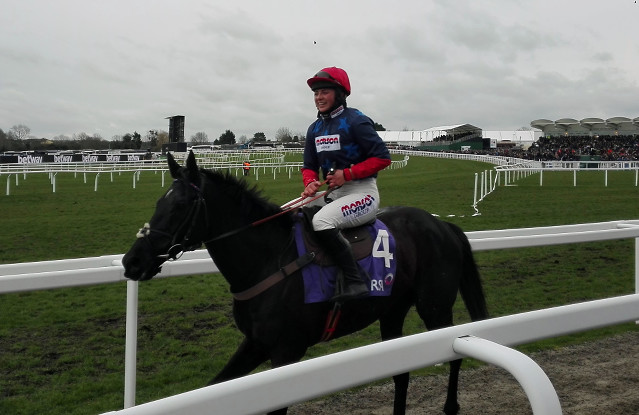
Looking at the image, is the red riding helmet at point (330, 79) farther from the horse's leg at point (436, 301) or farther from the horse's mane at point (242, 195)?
the horse's leg at point (436, 301)

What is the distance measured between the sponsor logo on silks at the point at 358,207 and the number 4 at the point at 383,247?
0.60 ft

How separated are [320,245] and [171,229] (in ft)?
2.77

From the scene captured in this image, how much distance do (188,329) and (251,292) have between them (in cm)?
312

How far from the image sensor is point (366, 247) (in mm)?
3500

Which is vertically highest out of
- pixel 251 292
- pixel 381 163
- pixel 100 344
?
pixel 381 163

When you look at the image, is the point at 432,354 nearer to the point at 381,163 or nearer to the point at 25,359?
the point at 381,163

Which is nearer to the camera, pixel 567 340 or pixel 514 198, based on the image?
pixel 567 340

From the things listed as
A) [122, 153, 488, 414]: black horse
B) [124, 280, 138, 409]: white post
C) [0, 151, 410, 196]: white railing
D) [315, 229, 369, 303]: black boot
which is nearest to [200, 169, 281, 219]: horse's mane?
[122, 153, 488, 414]: black horse

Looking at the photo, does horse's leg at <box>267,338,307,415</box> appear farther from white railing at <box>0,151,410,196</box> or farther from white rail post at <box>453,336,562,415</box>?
white railing at <box>0,151,410,196</box>

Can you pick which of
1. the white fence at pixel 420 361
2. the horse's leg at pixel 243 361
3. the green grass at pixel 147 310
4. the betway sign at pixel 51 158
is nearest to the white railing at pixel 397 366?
the white fence at pixel 420 361

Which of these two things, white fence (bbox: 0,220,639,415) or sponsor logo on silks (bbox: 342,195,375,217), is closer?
white fence (bbox: 0,220,639,415)

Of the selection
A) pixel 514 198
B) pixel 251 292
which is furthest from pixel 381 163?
pixel 514 198

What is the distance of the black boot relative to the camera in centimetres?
320

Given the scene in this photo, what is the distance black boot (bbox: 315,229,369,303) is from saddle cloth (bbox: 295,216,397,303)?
4 cm
